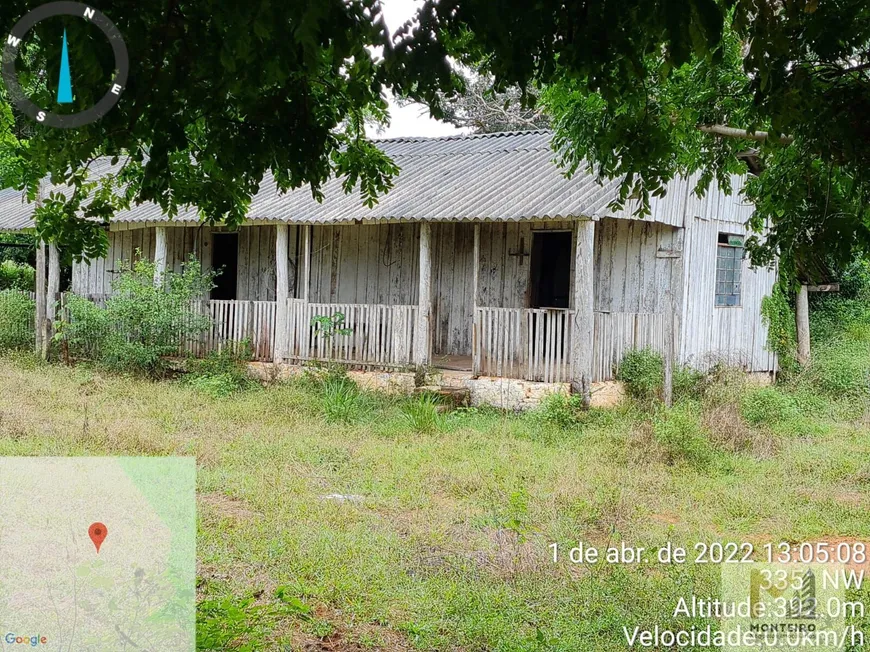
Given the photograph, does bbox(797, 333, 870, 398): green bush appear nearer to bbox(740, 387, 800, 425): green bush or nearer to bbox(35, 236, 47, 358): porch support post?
bbox(740, 387, 800, 425): green bush

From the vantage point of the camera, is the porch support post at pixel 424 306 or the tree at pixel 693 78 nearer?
the tree at pixel 693 78

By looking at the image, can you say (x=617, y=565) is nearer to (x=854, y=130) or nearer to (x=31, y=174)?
(x=854, y=130)

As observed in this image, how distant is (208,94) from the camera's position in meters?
→ 3.66

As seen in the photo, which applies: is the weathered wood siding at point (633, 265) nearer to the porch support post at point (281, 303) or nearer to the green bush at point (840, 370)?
the green bush at point (840, 370)

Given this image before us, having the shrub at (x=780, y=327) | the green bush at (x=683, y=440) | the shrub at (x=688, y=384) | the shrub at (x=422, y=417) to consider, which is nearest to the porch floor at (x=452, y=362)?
the shrub at (x=422, y=417)

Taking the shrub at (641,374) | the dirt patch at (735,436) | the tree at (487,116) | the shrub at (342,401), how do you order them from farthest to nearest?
1. the tree at (487,116)
2. the shrub at (641,374)
3. the shrub at (342,401)
4. the dirt patch at (735,436)

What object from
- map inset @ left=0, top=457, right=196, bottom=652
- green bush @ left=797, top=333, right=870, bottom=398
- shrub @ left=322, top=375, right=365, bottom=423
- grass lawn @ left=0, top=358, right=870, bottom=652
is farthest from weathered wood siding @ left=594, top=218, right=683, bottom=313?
map inset @ left=0, top=457, right=196, bottom=652

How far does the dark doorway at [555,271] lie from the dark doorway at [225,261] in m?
5.90

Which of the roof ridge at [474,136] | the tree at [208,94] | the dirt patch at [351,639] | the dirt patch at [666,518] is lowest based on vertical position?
the dirt patch at [351,639]

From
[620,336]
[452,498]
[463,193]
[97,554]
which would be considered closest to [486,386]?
[620,336]

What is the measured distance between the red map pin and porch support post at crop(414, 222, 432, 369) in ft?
21.4

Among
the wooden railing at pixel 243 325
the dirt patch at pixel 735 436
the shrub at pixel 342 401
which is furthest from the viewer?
the wooden railing at pixel 243 325

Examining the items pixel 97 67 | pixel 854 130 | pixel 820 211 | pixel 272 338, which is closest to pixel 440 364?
pixel 272 338

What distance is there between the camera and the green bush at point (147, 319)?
13586 mm
